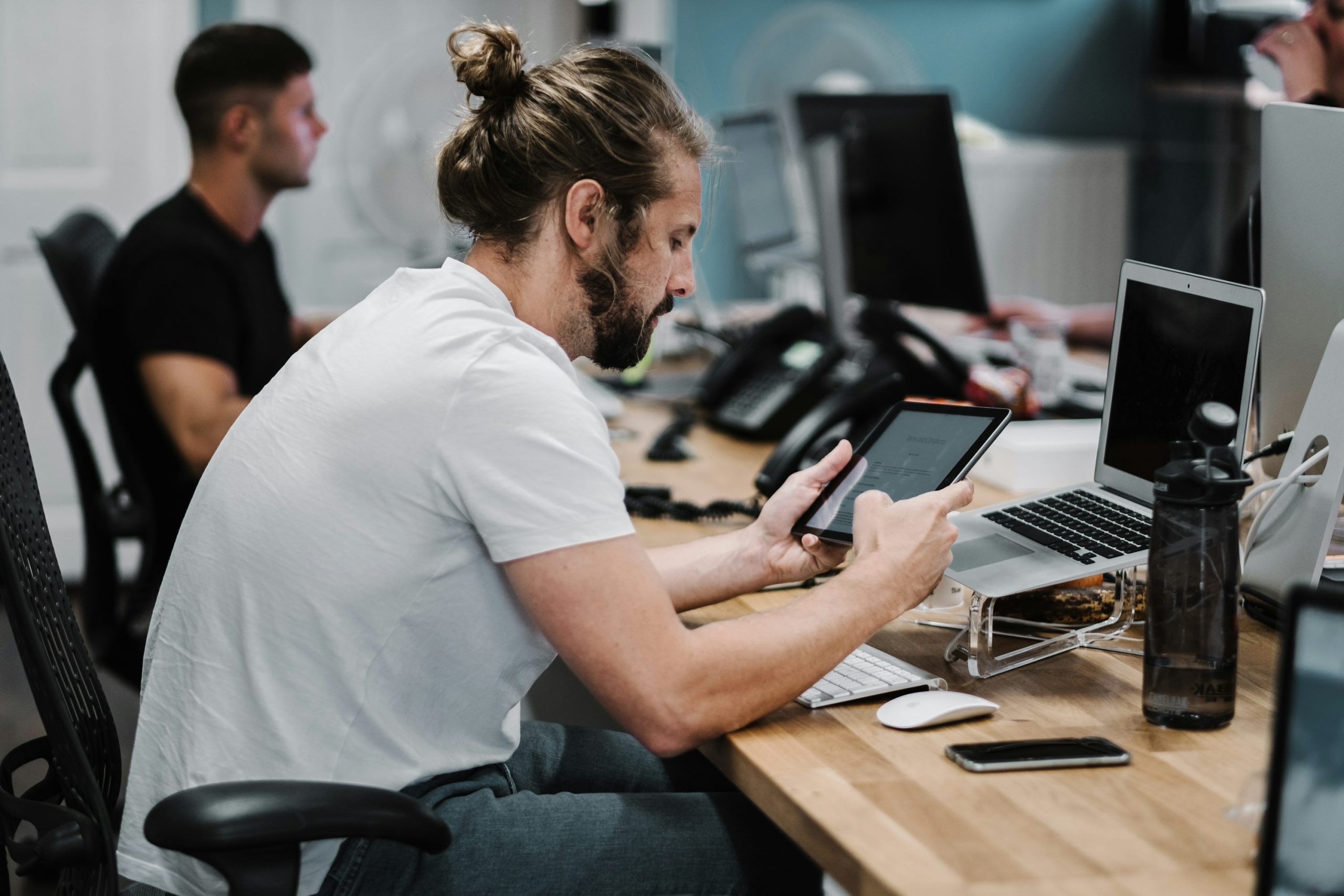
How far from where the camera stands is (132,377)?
2205 millimetres

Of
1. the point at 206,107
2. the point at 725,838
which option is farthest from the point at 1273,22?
the point at 725,838

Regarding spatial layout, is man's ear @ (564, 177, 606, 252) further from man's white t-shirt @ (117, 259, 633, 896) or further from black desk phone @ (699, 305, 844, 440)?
black desk phone @ (699, 305, 844, 440)

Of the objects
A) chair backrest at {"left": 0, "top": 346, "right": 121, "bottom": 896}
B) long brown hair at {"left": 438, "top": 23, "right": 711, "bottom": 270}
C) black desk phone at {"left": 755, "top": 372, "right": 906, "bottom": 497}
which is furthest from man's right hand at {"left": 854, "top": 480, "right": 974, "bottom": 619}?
→ chair backrest at {"left": 0, "top": 346, "right": 121, "bottom": 896}

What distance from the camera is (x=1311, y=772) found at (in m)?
0.73

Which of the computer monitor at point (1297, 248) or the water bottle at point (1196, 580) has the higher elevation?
the computer monitor at point (1297, 248)

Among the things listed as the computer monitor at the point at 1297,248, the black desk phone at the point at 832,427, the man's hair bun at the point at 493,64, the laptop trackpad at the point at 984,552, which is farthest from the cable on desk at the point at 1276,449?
the man's hair bun at the point at 493,64

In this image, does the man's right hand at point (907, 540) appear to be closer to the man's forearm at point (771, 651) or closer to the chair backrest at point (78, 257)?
the man's forearm at point (771, 651)

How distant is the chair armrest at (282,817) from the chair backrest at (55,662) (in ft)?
0.42

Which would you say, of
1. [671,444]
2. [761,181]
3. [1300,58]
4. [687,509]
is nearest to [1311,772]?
[687,509]

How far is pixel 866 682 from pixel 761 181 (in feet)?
6.37

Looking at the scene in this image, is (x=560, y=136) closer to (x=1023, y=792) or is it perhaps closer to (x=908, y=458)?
(x=908, y=458)

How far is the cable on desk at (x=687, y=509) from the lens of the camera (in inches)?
70.9

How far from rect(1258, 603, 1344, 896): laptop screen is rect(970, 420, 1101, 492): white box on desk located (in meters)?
1.14

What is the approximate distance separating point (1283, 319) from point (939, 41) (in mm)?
3183
